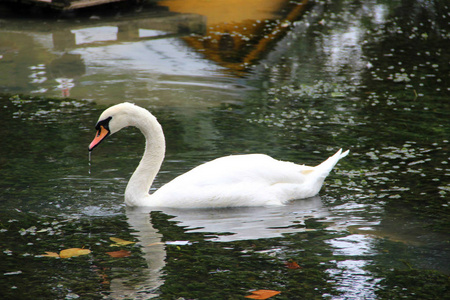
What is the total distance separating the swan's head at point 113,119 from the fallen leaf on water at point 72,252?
1350 millimetres

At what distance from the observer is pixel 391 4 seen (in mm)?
19328

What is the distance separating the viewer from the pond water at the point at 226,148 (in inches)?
203

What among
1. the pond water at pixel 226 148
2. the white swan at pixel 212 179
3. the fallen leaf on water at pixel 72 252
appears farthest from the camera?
the white swan at pixel 212 179

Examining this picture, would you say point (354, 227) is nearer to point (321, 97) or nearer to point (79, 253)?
point (79, 253)

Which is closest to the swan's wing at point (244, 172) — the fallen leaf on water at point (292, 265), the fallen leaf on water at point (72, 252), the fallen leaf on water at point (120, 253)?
the fallen leaf on water at point (120, 253)

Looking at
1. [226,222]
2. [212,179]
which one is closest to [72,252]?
[226,222]

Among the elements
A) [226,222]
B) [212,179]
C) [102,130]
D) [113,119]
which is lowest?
[226,222]

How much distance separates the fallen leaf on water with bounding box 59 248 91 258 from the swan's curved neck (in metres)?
1.14

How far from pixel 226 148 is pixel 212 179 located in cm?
172

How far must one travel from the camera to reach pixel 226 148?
8297mm

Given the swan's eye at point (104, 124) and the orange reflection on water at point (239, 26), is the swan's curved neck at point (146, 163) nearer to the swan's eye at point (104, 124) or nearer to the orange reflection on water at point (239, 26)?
the swan's eye at point (104, 124)

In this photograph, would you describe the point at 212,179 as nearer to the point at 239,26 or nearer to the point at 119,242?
the point at 119,242

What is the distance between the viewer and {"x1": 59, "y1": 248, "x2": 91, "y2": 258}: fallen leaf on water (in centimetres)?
545

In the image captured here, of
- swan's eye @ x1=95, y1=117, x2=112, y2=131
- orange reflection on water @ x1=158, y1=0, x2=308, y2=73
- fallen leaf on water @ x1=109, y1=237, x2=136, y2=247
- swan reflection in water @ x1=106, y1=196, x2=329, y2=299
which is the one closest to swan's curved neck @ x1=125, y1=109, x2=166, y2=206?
swan reflection in water @ x1=106, y1=196, x2=329, y2=299
